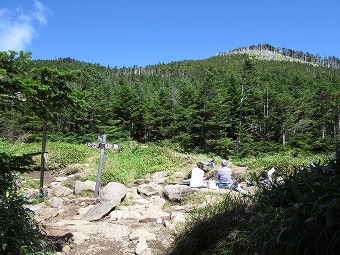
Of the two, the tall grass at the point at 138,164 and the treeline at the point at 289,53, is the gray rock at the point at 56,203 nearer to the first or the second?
the tall grass at the point at 138,164

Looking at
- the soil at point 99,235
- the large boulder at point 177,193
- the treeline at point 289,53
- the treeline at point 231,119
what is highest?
the treeline at point 289,53

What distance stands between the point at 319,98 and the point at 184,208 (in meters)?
32.2

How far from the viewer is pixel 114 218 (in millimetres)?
6914

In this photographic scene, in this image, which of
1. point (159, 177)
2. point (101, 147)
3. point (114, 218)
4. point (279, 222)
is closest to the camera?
point (279, 222)

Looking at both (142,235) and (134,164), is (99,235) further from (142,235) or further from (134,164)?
(134,164)

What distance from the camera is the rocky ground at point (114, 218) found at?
5.12 meters

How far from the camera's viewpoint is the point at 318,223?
7.80 feet

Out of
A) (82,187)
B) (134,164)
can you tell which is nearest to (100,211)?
(82,187)

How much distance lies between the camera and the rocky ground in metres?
5.12

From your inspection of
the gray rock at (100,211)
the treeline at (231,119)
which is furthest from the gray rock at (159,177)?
the treeline at (231,119)

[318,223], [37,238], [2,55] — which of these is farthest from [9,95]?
[318,223]

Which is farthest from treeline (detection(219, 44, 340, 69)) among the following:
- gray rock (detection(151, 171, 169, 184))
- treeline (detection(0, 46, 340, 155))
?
gray rock (detection(151, 171, 169, 184))

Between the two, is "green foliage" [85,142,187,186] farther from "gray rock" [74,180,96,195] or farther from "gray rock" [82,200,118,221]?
"gray rock" [82,200,118,221]

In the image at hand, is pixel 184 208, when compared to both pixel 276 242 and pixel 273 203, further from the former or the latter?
pixel 276 242
